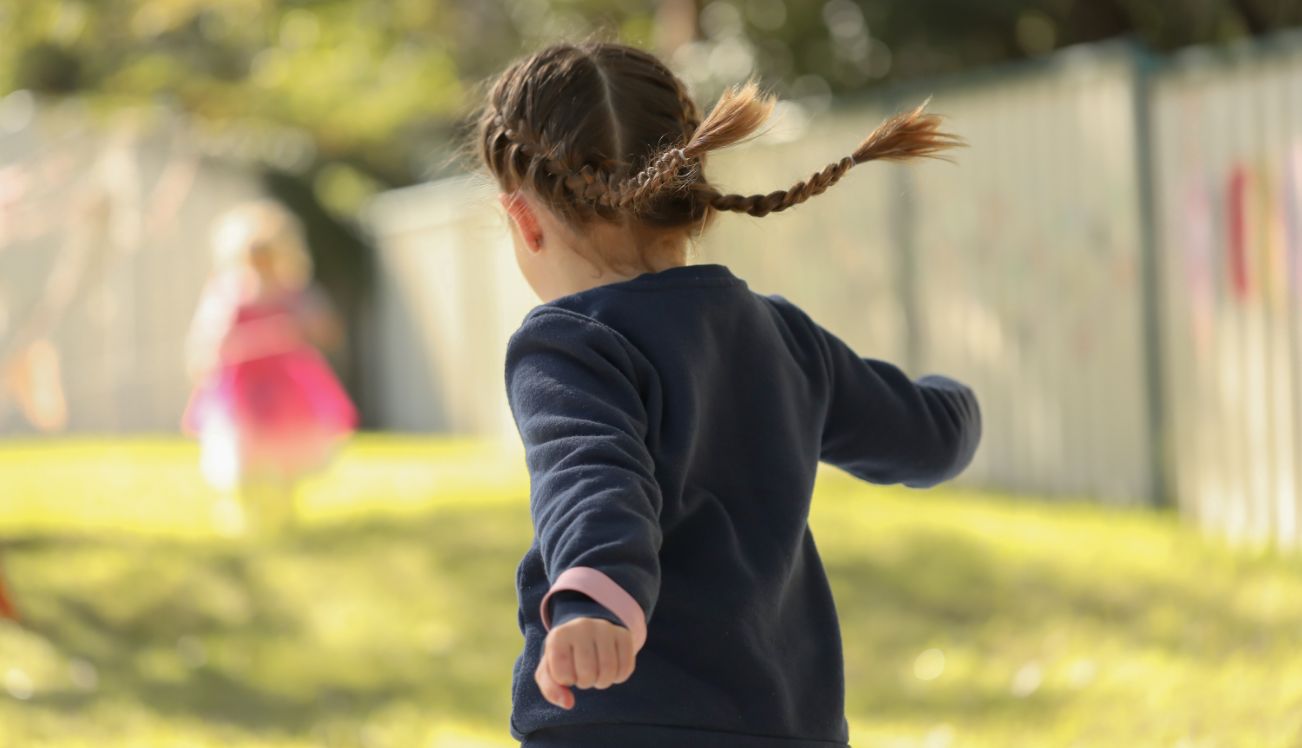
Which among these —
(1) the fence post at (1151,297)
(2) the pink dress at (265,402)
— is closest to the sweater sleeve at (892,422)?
(1) the fence post at (1151,297)

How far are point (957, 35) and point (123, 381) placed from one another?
Result: 7521mm

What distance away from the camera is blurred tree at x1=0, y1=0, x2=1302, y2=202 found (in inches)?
397

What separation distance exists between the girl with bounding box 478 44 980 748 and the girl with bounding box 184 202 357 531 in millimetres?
5731

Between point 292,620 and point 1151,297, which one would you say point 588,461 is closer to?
point 292,620

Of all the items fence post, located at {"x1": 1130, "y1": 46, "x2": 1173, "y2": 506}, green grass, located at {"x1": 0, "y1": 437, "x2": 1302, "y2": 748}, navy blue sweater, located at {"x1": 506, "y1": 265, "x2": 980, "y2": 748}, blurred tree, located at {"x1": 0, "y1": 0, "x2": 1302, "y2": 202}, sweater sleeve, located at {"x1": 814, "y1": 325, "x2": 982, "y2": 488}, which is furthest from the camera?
blurred tree, located at {"x1": 0, "y1": 0, "x2": 1302, "y2": 202}

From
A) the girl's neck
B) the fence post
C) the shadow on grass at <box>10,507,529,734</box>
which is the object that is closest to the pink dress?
the shadow on grass at <box>10,507,529,734</box>

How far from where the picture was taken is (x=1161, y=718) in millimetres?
3947

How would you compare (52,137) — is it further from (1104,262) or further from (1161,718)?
(1161,718)

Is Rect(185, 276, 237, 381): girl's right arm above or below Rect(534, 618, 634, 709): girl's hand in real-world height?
above

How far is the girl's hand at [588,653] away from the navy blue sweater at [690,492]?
12 centimetres

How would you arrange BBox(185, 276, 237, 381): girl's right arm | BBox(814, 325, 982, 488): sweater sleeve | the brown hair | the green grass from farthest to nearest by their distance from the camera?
1. BBox(185, 276, 237, 381): girl's right arm
2. the green grass
3. BBox(814, 325, 982, 488): sweater sleeve
4. the brown hair

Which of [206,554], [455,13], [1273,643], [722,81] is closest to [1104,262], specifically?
[1273,643]

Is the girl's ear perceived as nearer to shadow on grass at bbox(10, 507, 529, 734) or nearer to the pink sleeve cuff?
the pink sleeve cuff

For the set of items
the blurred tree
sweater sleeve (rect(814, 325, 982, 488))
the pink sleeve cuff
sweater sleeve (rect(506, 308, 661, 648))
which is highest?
the blurred tree
